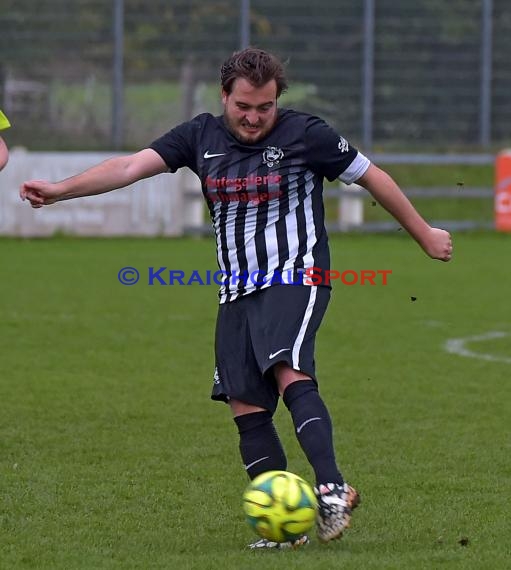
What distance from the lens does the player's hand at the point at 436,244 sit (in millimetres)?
4922

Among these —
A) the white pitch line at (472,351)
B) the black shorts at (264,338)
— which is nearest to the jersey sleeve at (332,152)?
the black shorts at (264,338)

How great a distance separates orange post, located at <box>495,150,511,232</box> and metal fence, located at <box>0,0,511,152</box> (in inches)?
116

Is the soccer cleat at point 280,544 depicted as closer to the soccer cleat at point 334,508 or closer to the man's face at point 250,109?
the soccer cleat at point 334,508

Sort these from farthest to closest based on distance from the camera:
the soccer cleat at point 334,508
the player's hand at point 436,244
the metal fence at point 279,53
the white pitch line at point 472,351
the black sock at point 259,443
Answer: the metal fence at point 279,53, the white pitch line at point 472,351, the black sock at point 259,443, the player's hand at point 436,244, the soccer cleat at point 334,508

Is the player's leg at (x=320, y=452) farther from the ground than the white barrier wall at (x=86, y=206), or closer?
closer

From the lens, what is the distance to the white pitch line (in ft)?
31.6

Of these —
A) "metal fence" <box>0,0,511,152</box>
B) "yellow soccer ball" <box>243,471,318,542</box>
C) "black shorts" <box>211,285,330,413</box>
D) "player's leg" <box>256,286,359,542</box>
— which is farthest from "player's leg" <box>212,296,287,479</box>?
"metal fence" <box>0,0,511,152</box>

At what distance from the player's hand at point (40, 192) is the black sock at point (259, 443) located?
3.45ft

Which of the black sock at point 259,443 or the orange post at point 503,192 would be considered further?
the orange post at point 503,192

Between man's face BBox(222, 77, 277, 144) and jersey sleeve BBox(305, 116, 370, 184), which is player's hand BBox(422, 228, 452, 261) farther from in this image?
man's face BBox(222, 77, 277, 144)

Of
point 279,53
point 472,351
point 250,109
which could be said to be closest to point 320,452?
point 250,109

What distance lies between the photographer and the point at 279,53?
24375 millimetres

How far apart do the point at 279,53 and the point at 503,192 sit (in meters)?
5.38

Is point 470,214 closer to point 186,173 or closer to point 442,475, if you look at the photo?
point 186,173
